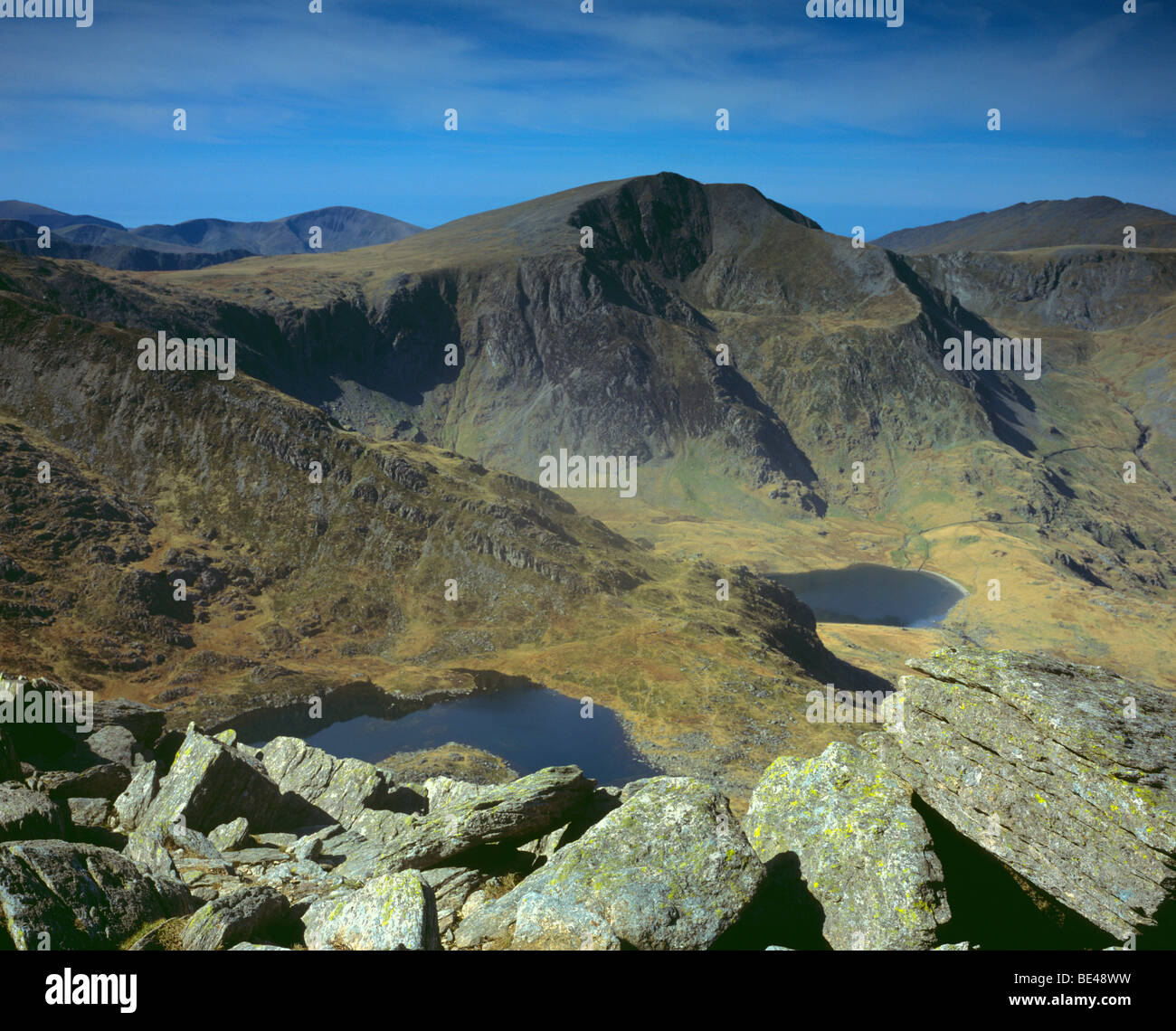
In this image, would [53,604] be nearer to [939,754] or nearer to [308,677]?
[308,677]

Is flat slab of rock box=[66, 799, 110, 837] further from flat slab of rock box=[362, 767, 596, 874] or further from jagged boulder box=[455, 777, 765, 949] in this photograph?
jagged boulder box=[455, 777, 765, 949]

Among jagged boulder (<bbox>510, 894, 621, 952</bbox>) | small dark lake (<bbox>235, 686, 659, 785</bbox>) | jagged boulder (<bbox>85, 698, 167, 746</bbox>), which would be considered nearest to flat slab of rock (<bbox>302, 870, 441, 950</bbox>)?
jagged boulder (<bbox>510, 894, 621, 952</bbox>)

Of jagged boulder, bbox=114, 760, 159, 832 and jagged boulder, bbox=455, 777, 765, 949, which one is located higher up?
jagged boulder, bbox=455, 777, 765, 949

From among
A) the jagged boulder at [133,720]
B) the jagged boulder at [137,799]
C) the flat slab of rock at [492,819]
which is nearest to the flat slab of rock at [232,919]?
the flat slab of rock at [492,819]

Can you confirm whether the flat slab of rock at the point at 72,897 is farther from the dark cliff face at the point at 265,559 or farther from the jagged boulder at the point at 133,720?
the dark cliff face at the point at 265,559

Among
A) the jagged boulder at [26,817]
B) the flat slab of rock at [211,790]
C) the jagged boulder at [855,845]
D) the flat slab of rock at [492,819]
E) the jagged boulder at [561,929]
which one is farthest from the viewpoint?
the flat slab of rock at [211,790]
